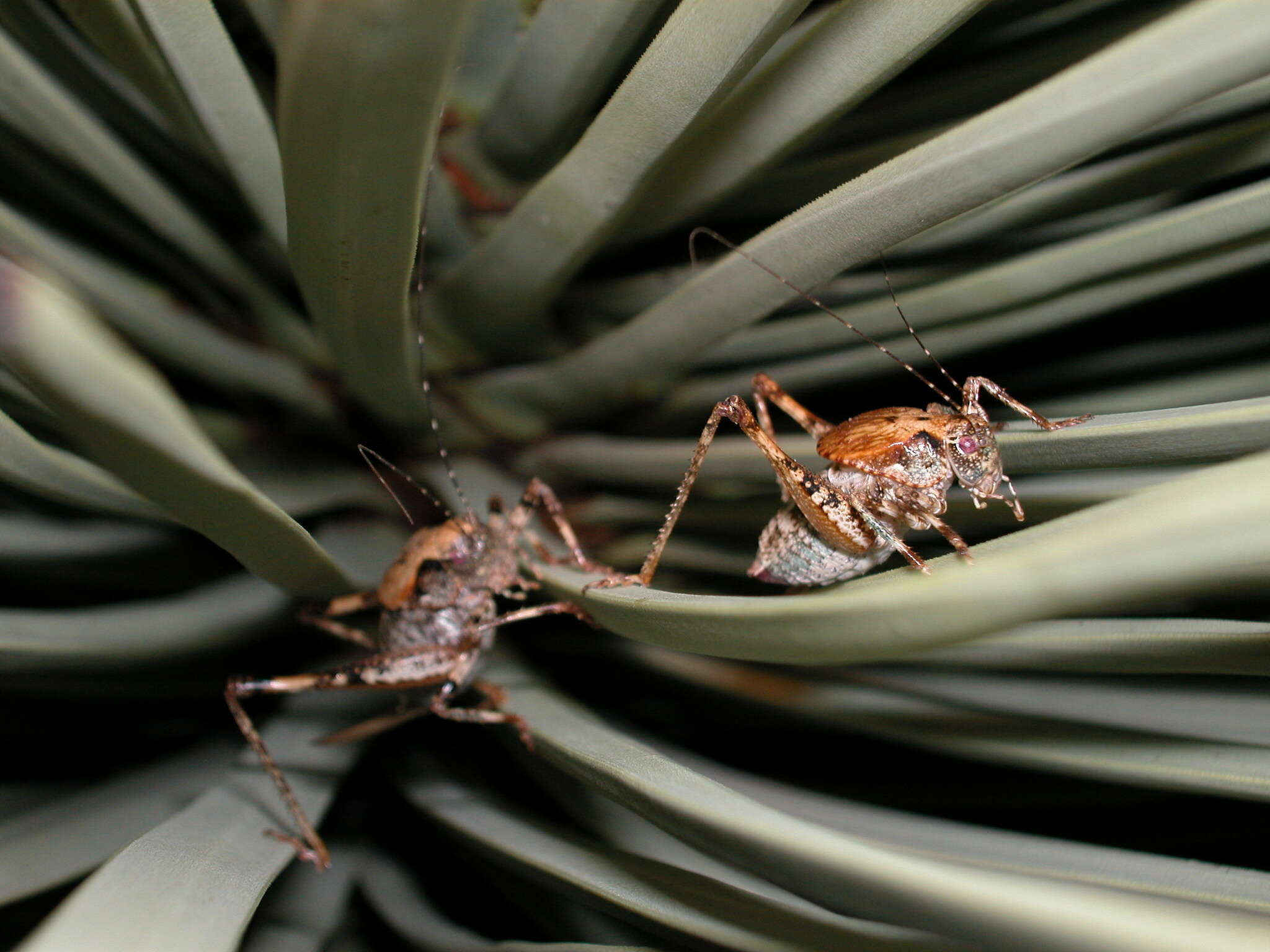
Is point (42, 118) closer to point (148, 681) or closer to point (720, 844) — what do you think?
point (148, 681)

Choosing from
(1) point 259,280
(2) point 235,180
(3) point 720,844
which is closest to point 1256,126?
(3) point 720,844

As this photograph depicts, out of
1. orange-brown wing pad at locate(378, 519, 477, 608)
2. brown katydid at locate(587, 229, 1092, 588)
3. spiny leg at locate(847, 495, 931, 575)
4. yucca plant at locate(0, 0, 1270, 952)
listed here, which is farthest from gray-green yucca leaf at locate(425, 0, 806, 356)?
spiny leg at locate(847, 495, 931, 575)

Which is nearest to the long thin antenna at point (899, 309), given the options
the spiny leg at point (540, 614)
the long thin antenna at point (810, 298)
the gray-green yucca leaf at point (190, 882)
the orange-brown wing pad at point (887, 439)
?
the long thin antenna at point (810, 298)

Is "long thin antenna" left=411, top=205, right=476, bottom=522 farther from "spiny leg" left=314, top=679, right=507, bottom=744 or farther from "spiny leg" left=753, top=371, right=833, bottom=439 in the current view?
"spiny leg" left=753, top=371, right=833, bottom=439

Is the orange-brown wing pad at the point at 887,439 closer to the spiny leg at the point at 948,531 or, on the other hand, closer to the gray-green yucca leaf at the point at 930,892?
the spiny leg at the point at 948,531

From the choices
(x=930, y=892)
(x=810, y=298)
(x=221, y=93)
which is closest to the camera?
(x=930, y=892)

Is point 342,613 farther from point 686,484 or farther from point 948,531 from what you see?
point 948,531

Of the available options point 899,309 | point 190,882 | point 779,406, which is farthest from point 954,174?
point 190,882
